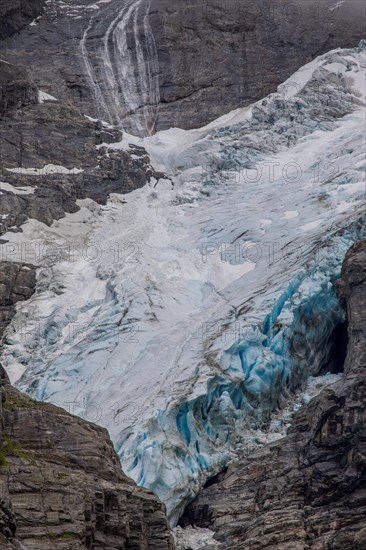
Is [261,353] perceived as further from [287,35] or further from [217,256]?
[287,35]

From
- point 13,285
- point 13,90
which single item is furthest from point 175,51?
point 13,285

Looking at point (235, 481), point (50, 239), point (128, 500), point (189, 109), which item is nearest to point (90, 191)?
point (50, 239)

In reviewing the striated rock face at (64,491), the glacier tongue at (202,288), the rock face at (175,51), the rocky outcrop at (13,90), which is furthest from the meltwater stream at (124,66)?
the striated rock face at (64,491)

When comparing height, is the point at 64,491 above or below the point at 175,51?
below

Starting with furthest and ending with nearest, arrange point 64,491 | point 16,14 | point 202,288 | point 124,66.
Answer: point 16,14
point 124,66
point 202,288
point 64,491

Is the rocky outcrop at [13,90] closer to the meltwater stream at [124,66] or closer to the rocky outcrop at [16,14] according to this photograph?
the meltwater stream at [124,66]

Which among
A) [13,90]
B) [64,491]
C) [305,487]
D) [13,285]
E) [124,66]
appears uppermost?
[124,66]

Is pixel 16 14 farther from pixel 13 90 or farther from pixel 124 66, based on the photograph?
pixel 13 90
